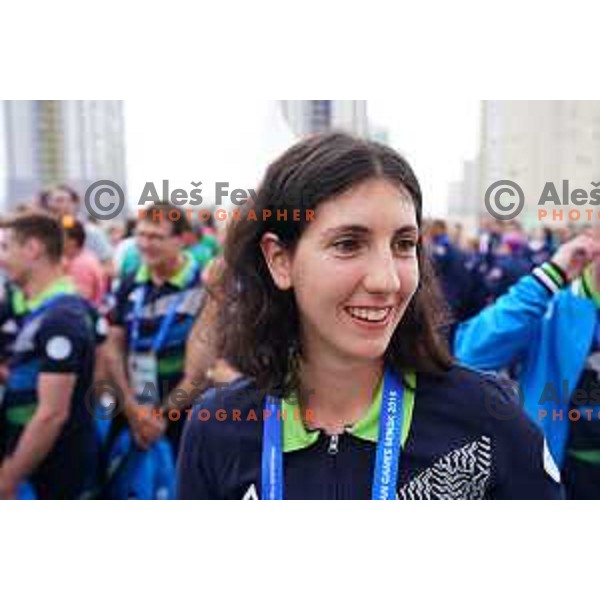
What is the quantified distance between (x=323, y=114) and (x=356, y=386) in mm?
651

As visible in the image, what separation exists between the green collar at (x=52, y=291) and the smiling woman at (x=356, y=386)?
1.20 meters

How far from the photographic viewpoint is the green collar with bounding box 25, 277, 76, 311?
2.33 metres

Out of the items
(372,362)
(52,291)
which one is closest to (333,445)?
(372,362)

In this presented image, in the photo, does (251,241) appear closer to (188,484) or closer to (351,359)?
(351,359)

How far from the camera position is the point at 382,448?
1205 mm

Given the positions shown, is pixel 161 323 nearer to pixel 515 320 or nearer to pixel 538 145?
pixel 515 320

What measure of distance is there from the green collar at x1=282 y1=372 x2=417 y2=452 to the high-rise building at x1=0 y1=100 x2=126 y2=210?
94 centimetres

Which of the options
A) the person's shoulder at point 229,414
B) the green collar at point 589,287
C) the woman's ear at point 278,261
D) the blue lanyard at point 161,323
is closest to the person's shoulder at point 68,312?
the blue lanyard at point 161,323

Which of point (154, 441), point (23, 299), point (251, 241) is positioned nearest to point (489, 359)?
point (251, 241)

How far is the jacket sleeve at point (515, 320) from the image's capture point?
1.80 m

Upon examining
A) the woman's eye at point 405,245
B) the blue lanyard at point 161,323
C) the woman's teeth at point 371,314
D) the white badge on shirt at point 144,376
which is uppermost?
the woman's eye at point 405,245

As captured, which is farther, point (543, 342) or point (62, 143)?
point (62, 143)

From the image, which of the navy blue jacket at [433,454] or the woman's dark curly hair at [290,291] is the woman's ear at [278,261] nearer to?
the woman's dark curly hair at [290,291]

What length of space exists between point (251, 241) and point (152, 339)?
1359mm
